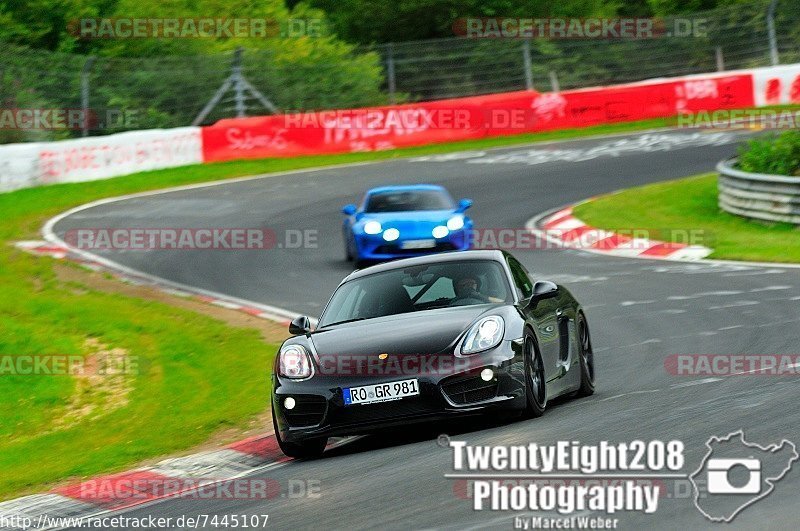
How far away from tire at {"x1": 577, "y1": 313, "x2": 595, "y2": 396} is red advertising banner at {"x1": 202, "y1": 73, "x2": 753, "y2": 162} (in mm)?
22163

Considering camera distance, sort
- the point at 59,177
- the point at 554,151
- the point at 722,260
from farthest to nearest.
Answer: the point at 554,151 → the point at 59,177 → the point at 722,260

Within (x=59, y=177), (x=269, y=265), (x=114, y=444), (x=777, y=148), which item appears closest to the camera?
(x=114, y=444)

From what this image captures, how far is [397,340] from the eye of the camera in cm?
903

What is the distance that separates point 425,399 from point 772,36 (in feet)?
101

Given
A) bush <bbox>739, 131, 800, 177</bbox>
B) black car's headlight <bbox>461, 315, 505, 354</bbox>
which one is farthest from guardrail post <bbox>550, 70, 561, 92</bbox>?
black car's headlight <bbox>461, 315, 505, 354</bbox>

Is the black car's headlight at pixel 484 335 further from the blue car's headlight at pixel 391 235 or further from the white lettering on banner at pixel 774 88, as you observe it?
the white lettering on banner at pixel 774 88

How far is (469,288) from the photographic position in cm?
992

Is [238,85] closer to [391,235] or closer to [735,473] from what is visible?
[391,235]

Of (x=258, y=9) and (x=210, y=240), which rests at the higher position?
(x=258, y=9)

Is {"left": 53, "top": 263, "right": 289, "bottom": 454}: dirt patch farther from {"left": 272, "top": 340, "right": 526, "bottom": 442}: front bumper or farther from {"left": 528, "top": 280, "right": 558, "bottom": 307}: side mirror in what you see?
{"left": 528, "top": 280, "right": 558, "bottom": 307}: side mirror

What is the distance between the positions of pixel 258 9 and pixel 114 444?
34.9 meters

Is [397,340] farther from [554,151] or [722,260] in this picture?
[554,151]

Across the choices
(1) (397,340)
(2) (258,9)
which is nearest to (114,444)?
(1) (397,340)

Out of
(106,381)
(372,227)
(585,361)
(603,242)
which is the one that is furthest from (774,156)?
(585,361)
